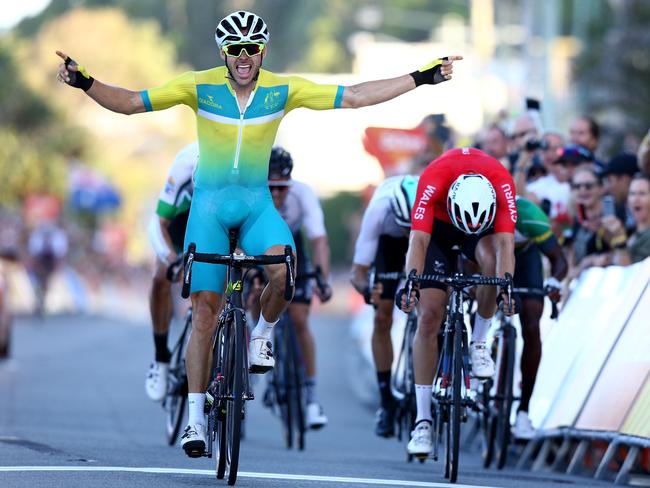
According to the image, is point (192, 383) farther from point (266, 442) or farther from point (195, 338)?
point (266, 442)

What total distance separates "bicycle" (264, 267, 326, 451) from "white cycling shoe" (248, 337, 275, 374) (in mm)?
3917

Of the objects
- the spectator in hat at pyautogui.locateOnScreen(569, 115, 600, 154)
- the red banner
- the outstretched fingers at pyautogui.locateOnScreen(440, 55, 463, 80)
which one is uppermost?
the red banner

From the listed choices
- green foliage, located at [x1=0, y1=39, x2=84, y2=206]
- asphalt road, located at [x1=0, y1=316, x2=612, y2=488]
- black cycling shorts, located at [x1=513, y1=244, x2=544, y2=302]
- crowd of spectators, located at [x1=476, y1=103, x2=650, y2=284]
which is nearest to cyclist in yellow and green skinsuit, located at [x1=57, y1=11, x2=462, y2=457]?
asphalt road, located at [x1=0, y1=316, x2=612, y2=488]

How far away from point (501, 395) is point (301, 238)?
9.29 ft

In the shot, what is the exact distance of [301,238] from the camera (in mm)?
14883

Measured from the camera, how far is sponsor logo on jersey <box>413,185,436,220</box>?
11023 millimetres

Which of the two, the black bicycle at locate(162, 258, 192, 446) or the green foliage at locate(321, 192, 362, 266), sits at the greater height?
the green foliage at locate(321, 192, 362, 266)

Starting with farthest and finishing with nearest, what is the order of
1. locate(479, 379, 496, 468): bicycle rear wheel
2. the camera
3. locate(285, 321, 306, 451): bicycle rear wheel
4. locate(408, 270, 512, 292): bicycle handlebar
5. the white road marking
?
locate(285, 321, 306, 451): bicycle rear wheel, the camera, locate(479, 379, 496, 468): bicycle rear wheel, locate(408, 270, 512, 292): bicycle handlebar, the white road marking

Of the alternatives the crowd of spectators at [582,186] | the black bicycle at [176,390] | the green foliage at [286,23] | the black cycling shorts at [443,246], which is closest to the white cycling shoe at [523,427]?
the black cycling shorts at [443,246]

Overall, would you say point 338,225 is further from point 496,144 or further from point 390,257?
point 390,257

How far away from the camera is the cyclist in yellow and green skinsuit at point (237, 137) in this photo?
33.2ft

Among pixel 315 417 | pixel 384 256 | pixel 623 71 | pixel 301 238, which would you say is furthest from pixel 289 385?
pixel 623 71

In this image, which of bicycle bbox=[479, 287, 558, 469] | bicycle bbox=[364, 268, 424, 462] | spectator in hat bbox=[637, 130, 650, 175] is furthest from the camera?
spectator in hat bbox=[637, 130, 650, 175]

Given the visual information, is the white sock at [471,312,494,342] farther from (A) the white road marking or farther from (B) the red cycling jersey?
(A) the white road marking
